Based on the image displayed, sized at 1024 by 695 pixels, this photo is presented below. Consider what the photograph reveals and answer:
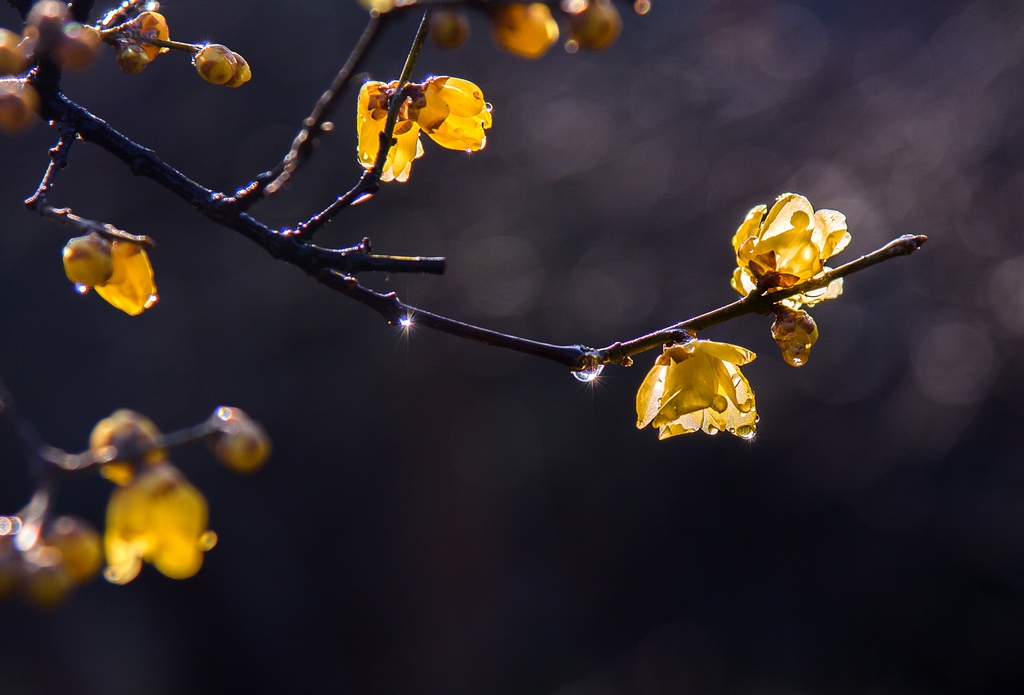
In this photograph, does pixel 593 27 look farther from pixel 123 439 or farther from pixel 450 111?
pixel 123 439

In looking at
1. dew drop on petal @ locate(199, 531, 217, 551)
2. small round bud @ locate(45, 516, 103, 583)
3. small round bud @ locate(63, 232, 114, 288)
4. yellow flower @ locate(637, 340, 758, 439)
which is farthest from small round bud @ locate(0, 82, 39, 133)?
yellow flower @ locate(637, 340, 758, 439)

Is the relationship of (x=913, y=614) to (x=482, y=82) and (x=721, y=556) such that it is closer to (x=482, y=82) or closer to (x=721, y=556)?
(x=721, y=556)

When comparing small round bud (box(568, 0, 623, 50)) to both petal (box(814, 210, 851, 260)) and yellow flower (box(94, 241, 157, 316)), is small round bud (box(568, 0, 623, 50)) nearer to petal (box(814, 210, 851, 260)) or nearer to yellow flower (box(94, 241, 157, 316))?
petal (box(814, 210, 851, 260))

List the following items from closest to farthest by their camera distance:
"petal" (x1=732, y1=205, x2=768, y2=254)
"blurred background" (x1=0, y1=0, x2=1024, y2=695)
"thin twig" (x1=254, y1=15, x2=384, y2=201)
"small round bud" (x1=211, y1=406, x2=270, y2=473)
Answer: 1. "thin twig" (x1=254, y1=15, x2=384, y2=201)
2. "small round bud" (x1=211, y1=406, x2=270, y2=473)
3. "petal" (x1=732, y1=205, x2=768, y2=254)
4. "blurred background" (x1=0, y1=0, x2=1024, y2=695)

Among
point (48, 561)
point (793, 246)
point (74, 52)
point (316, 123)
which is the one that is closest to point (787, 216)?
point (793, 246)

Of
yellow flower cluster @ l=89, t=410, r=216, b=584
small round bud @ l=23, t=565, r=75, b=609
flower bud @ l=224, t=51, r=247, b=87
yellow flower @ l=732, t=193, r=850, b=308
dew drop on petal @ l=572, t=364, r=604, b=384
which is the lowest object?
small round bud @ l=23, t=565, r=75, b=609

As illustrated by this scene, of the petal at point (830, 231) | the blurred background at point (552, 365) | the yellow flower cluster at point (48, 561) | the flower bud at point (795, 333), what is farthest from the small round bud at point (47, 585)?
the blurred background at point (552, 365)
